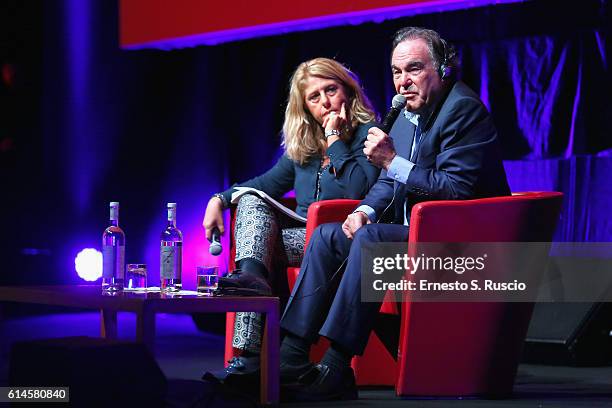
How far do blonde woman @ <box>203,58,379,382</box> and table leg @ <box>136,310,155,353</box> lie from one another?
69cm

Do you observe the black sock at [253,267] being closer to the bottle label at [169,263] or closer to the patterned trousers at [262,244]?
the patterned trousers at [262,244]

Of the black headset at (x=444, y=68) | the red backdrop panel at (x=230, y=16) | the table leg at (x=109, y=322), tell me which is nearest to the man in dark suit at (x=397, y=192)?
the black headset at (x=444, y=68)

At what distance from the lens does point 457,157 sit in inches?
106

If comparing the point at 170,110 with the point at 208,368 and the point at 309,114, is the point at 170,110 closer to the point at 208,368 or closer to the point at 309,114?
the point at 309,114

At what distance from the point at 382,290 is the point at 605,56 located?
2338 mm

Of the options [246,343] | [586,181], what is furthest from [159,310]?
[586,181]

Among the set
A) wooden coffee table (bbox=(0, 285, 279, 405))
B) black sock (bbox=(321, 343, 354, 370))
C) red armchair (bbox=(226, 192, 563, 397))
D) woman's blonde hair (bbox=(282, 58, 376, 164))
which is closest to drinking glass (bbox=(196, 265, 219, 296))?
wooden coffee table (bbox=(0, 285, 279, 405))

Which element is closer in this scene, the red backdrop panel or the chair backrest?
the chair backrest

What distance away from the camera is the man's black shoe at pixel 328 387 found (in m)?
2.58

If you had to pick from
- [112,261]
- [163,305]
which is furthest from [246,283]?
[112,261]

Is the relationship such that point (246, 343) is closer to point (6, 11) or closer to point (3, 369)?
point (3, 369)

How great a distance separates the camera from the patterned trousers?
276 cm

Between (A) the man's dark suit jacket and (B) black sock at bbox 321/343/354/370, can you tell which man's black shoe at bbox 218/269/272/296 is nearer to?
(B) black sock at bbox 321/343/354/370

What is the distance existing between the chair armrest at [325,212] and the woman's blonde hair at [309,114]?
0.47 m
